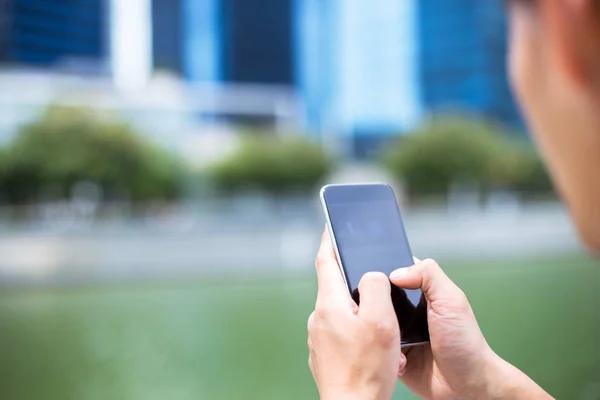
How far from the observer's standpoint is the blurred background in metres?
3.99

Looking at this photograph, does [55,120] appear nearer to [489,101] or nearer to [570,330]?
[489,101]

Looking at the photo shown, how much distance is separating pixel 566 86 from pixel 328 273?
6.9 inches

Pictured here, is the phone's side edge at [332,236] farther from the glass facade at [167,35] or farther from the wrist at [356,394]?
the glass facade at [167,35]

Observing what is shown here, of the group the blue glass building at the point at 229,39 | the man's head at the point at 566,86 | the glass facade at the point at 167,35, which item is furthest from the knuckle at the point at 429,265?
the glass facade at the point at 167,35

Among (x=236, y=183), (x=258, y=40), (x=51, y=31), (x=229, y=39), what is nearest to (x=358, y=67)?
(x=258, y=40)

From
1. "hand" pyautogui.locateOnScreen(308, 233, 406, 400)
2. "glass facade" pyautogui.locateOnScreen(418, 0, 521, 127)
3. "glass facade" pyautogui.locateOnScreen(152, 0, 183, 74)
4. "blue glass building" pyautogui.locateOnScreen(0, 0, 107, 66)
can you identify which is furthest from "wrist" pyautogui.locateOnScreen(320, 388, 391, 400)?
"glass facade" pyautogui.locateOnScreen(152, 0, 183, 74)

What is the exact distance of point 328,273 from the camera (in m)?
0.46

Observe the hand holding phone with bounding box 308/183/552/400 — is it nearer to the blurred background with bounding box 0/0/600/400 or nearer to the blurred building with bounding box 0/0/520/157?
the blurred background with bounding box 0/0/600/400

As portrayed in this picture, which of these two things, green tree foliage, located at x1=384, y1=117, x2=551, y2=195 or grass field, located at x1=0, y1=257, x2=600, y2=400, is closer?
grass field, located at x1=0, y1=257, x2=600, y2=400

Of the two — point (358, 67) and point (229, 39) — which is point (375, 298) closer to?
point (358, 67)

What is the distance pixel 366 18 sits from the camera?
14.7 meters

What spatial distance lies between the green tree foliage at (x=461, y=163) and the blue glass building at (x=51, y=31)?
6293 millimetres

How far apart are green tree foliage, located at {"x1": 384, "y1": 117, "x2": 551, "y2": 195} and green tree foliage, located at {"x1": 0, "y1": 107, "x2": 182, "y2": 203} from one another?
13.6 ft

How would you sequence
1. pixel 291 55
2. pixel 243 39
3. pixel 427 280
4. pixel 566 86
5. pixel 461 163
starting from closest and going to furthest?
1. pixel 566 86
2. pixel 427 280
3. pixel 461 163
4. pixel 243 39
5. pixel 291 55
